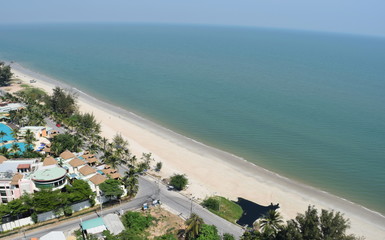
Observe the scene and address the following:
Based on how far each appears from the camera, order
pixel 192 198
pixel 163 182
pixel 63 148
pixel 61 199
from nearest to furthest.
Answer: pixel 61 199 → pixel 192 198 → pixel 163 182 → pixel 63 148

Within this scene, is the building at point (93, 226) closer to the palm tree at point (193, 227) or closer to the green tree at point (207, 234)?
the palm tree at point (193, 227)

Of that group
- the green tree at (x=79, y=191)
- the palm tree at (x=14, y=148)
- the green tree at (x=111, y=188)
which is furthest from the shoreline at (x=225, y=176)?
the palm tree at (x=14, y=148)

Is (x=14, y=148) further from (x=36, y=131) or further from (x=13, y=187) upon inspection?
(x=13, y=187)

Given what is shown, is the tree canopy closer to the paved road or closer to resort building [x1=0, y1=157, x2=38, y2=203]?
the paved road

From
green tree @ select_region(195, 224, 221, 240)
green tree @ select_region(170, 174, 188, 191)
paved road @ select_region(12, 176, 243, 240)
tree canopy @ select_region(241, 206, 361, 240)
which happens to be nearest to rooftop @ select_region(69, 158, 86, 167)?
paved road @ select_region(12, 176, 243, 240)

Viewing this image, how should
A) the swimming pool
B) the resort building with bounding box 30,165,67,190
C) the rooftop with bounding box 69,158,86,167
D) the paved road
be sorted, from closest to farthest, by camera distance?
the paved road → the resort building with bounding box 30,165,67,190 → the rooftop with bounding box 69,158,86,167 → the swimming pool

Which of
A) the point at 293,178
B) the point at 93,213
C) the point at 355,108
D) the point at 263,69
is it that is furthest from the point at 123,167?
the point at 263,69

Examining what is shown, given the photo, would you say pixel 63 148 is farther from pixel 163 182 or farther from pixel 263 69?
pixel 263 69
